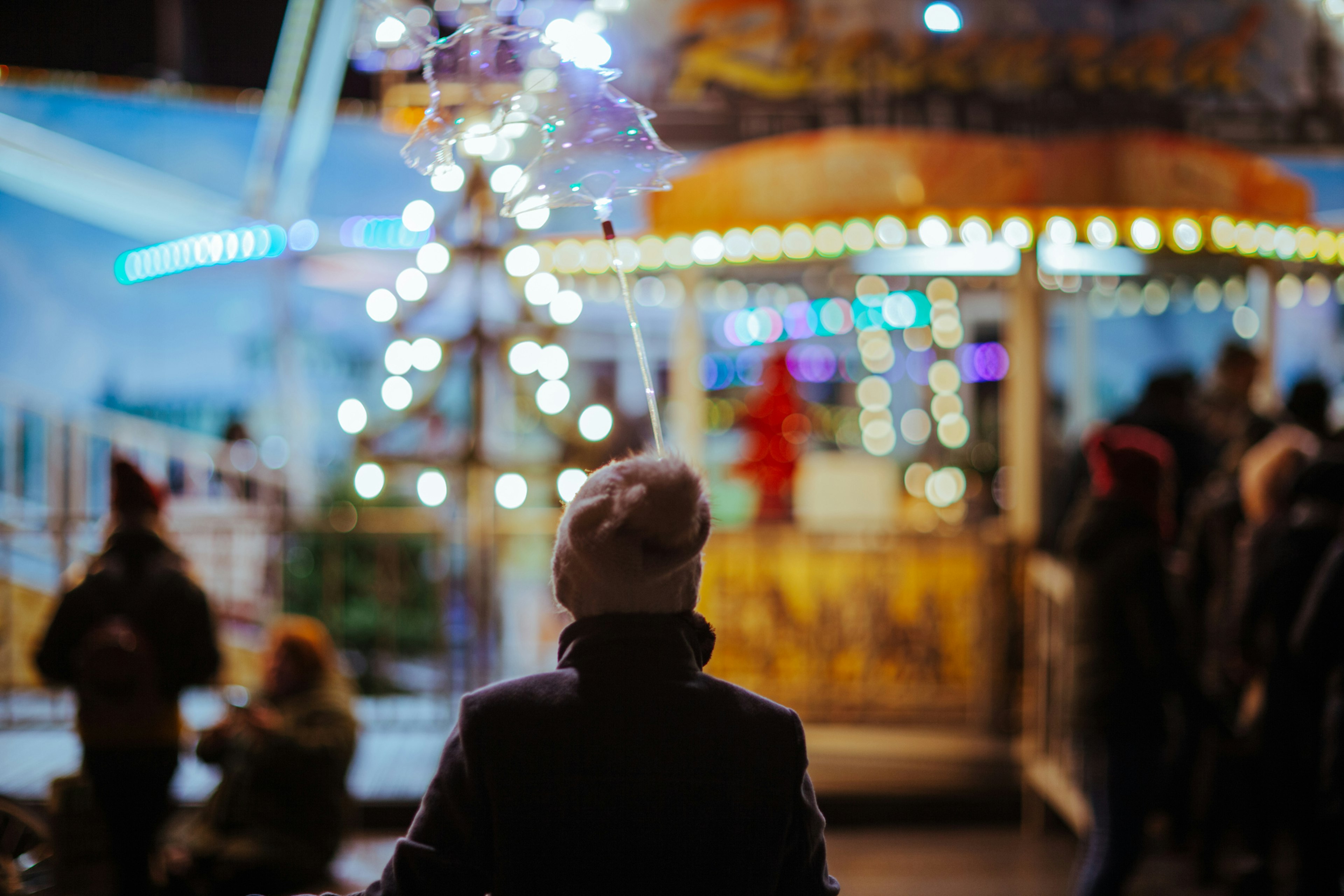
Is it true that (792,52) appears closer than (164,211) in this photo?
Yes

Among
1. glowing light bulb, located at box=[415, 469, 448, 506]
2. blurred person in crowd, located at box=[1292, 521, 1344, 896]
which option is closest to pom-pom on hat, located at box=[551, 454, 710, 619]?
blurred person in crowd, located at box=[1292, 521, 1344, 896]

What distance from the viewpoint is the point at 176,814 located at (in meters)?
5.56

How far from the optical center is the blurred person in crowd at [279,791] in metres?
3.93

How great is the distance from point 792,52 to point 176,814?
5.84 m

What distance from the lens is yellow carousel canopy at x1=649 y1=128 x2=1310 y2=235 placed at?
6254mm

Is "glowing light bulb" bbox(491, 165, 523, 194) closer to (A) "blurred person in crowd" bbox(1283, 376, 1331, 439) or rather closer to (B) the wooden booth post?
(B) the wooden booth post

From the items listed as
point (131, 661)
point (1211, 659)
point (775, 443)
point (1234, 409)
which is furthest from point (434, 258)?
point (1234, 409)

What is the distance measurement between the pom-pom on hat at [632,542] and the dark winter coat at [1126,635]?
8.41ft

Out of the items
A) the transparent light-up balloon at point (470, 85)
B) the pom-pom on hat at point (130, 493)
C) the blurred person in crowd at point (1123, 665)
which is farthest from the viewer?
the pom-pom on hat at point (130, 493)

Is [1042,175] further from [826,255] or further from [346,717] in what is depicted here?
[346,717]

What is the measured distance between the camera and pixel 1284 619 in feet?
13.4

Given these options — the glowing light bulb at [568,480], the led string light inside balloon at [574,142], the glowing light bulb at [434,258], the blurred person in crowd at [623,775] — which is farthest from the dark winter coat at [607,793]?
A: the glowing light bulb at [434,258]

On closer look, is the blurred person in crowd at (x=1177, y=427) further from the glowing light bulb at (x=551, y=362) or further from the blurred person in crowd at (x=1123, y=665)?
the glowing light bulb at (x=551, y=362)

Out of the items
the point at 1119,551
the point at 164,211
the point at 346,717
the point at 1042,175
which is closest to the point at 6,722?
the point at 346,717
